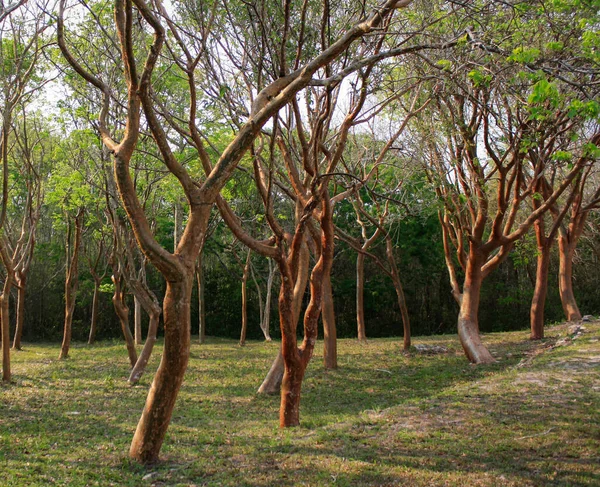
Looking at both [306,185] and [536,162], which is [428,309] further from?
[306,185]

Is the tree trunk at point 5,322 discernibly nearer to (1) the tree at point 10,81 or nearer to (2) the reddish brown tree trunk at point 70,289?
(1) the tree at point 10,81

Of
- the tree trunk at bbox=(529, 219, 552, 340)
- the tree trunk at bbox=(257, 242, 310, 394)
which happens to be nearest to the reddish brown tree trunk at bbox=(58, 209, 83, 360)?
the tree trunk at bbox=(257, 242, 310, 394)

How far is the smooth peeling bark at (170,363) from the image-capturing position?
5730mm

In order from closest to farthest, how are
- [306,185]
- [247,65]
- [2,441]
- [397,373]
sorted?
1. [2,441]
2. [306,185]
3. [247,65]
4. [397,373]

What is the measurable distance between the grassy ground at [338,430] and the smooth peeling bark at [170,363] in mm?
409

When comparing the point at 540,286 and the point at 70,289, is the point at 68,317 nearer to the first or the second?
the point at 70,289

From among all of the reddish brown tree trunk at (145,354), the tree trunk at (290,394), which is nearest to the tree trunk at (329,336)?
the reddish brown tree trunk at (145,354)

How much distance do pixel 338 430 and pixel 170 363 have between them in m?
2.33

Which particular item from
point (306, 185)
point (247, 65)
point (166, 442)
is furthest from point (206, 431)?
point (247, 65)

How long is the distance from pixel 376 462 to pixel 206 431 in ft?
9.78

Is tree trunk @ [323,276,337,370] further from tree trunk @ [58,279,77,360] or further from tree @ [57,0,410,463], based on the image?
tree trunk @ [58,279,77,360]

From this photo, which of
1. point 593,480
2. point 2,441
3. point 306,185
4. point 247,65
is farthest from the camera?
point 247,65

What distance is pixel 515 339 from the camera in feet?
56.8

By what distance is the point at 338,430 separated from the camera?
6934 mm
